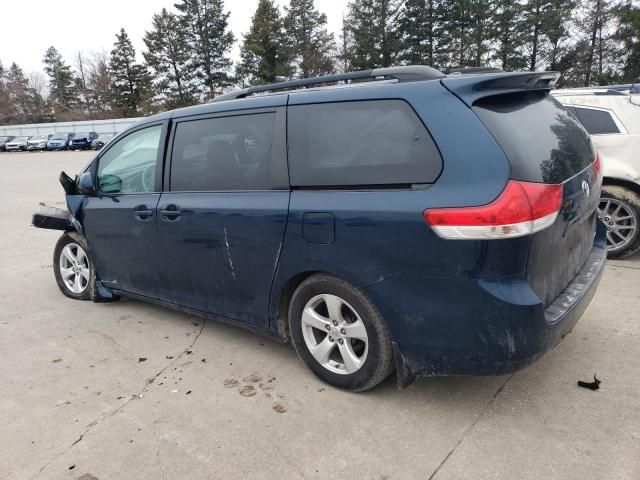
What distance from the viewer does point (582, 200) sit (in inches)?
111

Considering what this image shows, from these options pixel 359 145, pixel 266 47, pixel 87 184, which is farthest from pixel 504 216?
pixel 266 47

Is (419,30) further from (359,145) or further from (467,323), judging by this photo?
(467,323)

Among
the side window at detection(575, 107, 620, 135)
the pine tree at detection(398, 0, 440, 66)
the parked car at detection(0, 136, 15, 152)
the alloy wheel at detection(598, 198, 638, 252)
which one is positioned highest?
the pine tree at detection(398, 0, 440, 66)

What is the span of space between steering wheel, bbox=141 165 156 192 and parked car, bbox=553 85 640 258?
430 cm

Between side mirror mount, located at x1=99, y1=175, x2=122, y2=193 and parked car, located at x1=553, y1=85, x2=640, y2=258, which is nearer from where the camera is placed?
side mirror mount, located at x1=99, y1=175, x2=122, y2=193

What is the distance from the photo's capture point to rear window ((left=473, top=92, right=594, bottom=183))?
2402mm

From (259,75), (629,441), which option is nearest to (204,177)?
(629,441)

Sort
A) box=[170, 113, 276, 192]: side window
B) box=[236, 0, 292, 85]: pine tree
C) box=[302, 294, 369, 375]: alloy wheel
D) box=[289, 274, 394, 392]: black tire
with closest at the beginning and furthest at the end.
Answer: box=[289, 274, 394, 392]: black tire → box=[302, 294, 369, 375]: alloy wheel → box=[170, 113, 276, 192]: side window → box=[236, 0, 292, 85]: pine tree

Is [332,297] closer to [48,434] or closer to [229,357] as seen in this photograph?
[229,357]

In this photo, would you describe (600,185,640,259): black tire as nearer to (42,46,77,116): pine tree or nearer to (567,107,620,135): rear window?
→ (567,107,620,135): rear window


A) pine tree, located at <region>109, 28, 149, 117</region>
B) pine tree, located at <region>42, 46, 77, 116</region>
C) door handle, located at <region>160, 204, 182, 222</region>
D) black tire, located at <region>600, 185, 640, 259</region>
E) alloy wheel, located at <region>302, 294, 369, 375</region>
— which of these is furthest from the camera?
pine tree, located at <region>42, 46, 77, 116</region>

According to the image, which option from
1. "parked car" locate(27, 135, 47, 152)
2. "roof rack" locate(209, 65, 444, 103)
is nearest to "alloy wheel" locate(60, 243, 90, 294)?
"roof rack" locate(209, 65, 444, 103)

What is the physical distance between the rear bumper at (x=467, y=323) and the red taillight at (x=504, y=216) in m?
0.23

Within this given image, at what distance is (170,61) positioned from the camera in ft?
184
